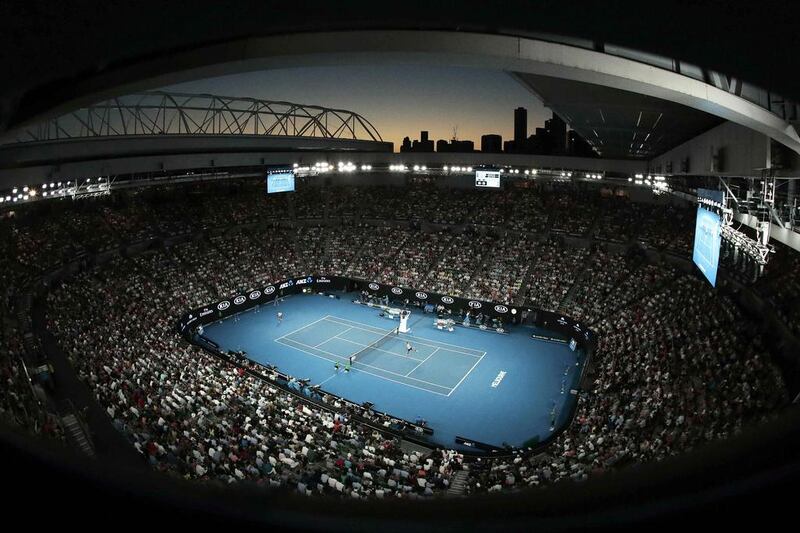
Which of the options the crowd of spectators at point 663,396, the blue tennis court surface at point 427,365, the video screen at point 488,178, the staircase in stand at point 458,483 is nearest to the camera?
the crowd of spectators at point 663,396

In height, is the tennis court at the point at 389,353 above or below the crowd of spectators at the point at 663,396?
below

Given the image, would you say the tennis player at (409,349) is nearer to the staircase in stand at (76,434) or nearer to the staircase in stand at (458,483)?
the staircase in stand at (458,483)

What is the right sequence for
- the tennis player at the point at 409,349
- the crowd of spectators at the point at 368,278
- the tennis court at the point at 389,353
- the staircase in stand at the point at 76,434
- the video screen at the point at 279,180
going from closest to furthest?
1. the staircase in stand at the point at 76,434
2. the crowd of spectators at the point at 368,278
3. the tennis court at the point at 389,353
4. the tennis player at the point at 409,349
5. the video screen at the point at 279,180

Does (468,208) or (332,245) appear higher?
(468,208)

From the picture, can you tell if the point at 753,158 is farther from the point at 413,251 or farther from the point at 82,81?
the point at 413,251

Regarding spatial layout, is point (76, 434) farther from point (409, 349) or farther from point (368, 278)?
point (368, 278)

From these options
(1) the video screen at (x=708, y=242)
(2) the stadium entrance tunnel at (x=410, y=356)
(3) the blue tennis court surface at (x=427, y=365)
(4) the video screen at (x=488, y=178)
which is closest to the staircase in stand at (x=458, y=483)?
(2) the stadium entrance tunnel at (x=410, y=356)

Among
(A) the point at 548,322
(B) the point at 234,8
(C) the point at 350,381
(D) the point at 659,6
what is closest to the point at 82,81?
(B) the point at 234,8

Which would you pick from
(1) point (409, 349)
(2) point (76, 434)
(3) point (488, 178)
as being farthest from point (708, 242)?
(2) point (76, 434)
